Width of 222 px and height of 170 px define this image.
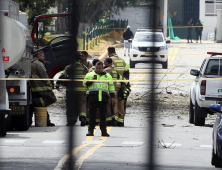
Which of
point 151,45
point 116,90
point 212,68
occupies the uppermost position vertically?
point 151,45

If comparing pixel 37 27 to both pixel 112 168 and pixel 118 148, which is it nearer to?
pixel 118 148

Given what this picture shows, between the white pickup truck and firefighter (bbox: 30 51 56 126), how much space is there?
9.28 feet

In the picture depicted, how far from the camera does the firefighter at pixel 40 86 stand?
1084 centimetres

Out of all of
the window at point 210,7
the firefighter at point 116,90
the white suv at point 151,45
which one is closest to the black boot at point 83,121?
the firefighter at point 116,90

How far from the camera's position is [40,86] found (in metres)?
11.0

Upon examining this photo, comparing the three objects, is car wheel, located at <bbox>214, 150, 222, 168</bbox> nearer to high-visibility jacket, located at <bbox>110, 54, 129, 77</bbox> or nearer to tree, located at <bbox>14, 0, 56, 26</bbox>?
high-visibility jacket, located at <bbox>110, 54, 129, 77</bbox>

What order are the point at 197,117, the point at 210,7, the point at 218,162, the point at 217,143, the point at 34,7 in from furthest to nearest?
1. the point at 210,7
2. the point at 34,7
3. the point at 197,117
4. the point at 218,162
5. the point at 217,143

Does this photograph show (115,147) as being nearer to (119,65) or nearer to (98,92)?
(98,92)

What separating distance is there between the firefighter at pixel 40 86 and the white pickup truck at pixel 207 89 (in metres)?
2.83

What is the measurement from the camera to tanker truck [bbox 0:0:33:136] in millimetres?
9211

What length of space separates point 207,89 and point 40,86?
125 inches

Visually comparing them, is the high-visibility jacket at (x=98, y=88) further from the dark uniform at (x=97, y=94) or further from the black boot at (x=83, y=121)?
the black boot at (x=83, y=121)

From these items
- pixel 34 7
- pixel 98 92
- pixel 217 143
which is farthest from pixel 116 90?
pixel 34 7

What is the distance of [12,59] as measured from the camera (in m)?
9.46
